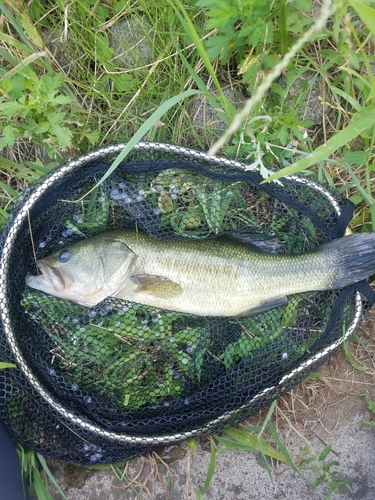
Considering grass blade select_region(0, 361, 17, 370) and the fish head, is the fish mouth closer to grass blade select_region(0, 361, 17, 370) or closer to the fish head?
the fish head

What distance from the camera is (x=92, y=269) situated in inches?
98.3

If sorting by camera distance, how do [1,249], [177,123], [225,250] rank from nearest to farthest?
[1,249] → [225,250] → [177,123]

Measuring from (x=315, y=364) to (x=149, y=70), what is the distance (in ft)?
6.67

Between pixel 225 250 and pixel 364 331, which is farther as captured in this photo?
pixel 364 331

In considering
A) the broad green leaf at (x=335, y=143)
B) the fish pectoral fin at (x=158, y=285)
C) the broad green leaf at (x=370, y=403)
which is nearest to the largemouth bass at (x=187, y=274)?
the fish pectoral fin at (x=158, y=285)

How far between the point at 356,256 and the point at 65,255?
1670 mm

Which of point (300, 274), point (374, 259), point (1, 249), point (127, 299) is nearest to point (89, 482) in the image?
point (127, 299)

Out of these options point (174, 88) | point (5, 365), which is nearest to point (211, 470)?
point (5, 365)

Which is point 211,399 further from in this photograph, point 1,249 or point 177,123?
point 177,123

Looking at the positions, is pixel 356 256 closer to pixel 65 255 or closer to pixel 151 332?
pixel 151 332

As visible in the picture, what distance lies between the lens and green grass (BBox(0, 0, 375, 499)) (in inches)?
93.4

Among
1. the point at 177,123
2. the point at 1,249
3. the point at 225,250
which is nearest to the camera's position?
the point at 1,249

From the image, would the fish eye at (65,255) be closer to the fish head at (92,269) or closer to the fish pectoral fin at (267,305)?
the fish head at (92,269)

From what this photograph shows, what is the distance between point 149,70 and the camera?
264cm
